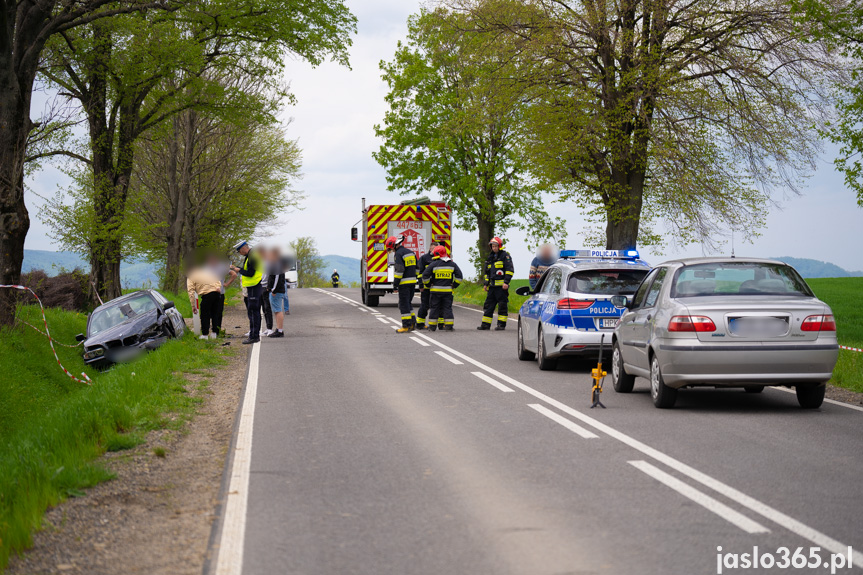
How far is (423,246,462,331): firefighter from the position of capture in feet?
64.4

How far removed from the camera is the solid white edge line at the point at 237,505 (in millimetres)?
4777

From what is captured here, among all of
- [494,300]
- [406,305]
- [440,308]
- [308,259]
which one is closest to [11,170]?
[406,305]

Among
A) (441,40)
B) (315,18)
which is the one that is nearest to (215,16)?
(315,18)

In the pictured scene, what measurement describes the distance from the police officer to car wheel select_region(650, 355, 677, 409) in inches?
401

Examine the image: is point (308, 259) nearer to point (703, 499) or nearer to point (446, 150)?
point (446, 150)

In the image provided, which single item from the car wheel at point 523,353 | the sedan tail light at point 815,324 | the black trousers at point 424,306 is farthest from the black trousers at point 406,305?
the sedan tail light at point 815,324

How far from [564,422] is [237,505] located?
3922 millimetres

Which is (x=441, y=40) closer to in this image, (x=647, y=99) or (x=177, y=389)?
(x=647, y=99)

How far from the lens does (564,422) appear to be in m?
8.88

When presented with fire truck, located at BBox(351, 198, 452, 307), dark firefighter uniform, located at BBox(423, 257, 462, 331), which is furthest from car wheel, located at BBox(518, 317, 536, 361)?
fire truck, located at BBox(351, 198, 452, 307)

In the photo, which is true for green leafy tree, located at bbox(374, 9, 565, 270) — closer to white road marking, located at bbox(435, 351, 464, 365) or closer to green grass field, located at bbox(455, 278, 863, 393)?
green grass field, located at bbox(455, 278, 863, 393)

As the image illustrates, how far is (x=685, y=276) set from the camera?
990cm

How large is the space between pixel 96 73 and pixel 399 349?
42.1ft

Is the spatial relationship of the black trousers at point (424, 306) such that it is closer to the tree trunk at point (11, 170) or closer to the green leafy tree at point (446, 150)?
the tree trunk at point (11, 170)
